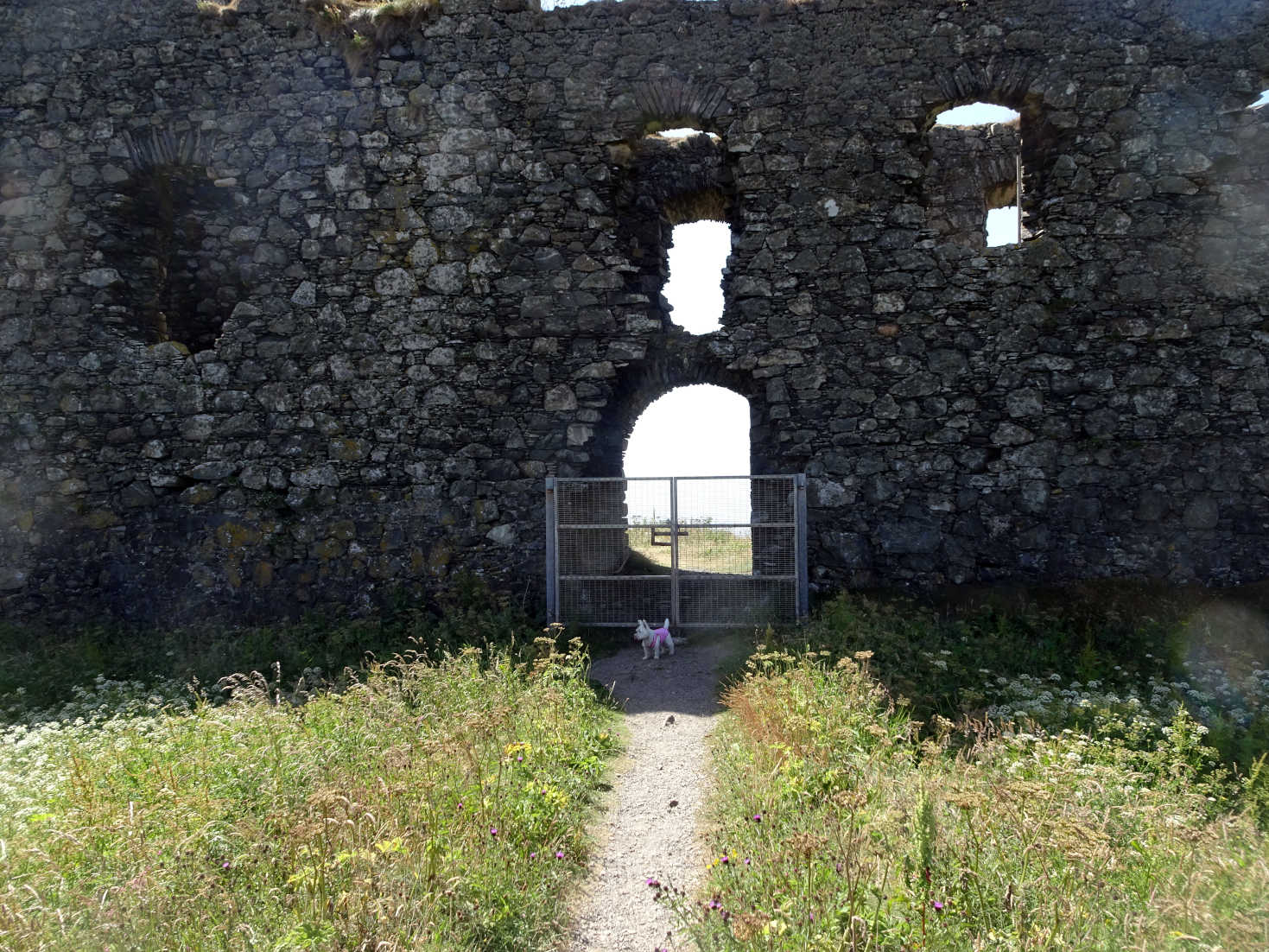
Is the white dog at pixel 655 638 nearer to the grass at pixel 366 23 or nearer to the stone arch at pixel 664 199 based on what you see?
the stone arch at pixel 664 199

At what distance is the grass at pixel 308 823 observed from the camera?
2980mm

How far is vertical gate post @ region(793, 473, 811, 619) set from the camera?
7.68 meters

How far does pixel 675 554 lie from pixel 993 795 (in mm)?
4624

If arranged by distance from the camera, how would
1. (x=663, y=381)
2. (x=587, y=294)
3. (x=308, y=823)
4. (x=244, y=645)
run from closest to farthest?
(x=308, y=823)
(x=244, y=645)
(x=587, y=294)
(x=663, y=381)

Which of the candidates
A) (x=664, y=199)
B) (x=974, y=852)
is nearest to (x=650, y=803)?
(x=974, y=852)

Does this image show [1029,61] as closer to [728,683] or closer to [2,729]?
A: [728,683]

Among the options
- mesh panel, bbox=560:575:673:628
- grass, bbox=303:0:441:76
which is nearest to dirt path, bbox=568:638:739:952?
mesh panel, bbox=560:575:673:628

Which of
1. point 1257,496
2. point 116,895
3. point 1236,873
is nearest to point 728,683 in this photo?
point 1236,873

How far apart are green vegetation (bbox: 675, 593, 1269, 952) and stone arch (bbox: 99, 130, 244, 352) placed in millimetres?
7488

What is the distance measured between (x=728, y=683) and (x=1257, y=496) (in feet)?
17.2

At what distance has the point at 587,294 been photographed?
318 inches

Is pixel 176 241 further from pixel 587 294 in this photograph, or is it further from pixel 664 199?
pixel 664 199

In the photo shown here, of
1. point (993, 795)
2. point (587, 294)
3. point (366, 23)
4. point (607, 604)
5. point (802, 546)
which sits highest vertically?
point (366, 23)

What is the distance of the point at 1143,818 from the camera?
3.52 metres
